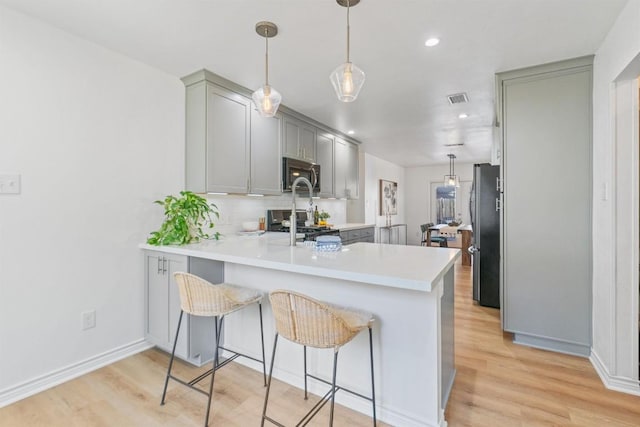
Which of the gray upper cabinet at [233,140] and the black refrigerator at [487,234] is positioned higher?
the gray upper cabinet at [233,140]

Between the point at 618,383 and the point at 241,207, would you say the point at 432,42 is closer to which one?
the point at 241,207

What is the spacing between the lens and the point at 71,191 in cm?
224

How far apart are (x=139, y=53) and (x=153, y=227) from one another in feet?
4.61

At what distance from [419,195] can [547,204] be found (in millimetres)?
6886

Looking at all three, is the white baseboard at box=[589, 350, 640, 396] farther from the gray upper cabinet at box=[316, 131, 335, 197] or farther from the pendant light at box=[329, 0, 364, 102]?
the gray upper cabinet at box=[316, 131, 335, 197]

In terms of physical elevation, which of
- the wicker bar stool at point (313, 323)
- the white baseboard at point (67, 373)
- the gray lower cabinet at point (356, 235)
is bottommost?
the white baseboard at point (67, 373)

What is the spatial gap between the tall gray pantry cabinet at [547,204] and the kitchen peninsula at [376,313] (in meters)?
1.06

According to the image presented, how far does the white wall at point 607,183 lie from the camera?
1.97 metres

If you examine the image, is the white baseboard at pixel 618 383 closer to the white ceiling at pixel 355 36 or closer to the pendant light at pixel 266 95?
the white ceiling at pixel 355 36

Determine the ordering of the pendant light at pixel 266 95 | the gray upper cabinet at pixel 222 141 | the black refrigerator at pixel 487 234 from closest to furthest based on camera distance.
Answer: the pendant light at pixel 266 95
the gray upper cabinet at pixel 222 141
the black refrigerator at pixel 487 234

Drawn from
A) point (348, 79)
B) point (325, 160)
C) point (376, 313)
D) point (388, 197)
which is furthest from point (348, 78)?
point (388, 197)

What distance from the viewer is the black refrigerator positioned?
3564 mm

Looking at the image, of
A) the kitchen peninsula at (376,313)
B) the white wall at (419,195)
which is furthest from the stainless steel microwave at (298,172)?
the white wall at (419,195)

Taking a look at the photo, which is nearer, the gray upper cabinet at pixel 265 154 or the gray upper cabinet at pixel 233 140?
the gray upper cabinet at pixel 233 140
